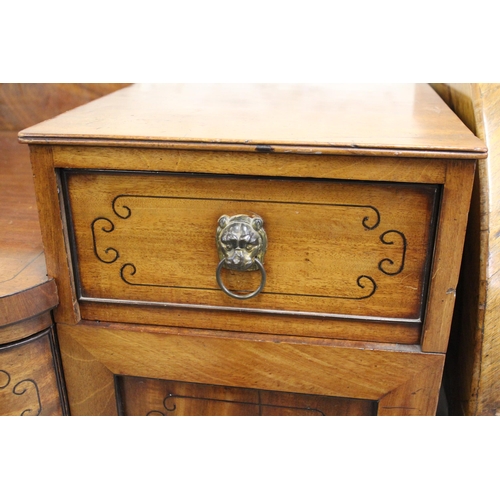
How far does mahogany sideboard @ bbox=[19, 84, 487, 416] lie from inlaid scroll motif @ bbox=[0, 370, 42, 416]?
2.3 inches

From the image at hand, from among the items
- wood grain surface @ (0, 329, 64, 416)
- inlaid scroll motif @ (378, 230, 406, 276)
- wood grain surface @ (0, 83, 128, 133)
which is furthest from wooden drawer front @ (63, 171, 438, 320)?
wood grain surface @ (0, 83, 128, 133)

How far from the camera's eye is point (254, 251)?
716mm

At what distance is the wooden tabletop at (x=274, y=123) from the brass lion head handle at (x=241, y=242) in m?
0.10

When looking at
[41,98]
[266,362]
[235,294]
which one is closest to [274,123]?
[235,294]

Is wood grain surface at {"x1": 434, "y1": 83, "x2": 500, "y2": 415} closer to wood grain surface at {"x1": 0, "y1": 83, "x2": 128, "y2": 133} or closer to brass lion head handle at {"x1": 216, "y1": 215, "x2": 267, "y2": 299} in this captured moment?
brass lion head handle at {"x1": 216, "y1": 215, "x2": 267, "y2": 299}

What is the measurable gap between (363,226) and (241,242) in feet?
0.53

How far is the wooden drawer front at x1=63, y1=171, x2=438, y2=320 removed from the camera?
A: 70 cm

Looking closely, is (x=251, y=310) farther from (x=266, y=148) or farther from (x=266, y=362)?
(x=266, y=148)

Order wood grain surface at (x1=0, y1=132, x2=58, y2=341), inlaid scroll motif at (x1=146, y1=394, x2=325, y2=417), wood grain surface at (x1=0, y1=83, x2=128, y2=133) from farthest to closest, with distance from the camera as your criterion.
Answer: wood grain surface at (x1=0, y1=83, x2=128, y2=133) → inlaid scroll motif at (x1=146, y1=394, x2=325, y2=417) → wood grain surface at (x1=0, y1=132, x2=58, y2=341)

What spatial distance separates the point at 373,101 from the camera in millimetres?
921

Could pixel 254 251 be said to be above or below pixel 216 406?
above

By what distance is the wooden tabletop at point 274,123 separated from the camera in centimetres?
65

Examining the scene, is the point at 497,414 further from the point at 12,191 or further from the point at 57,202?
the point at 12,191

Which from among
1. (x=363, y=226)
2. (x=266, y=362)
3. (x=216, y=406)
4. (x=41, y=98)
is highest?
(x=41, y=98)
